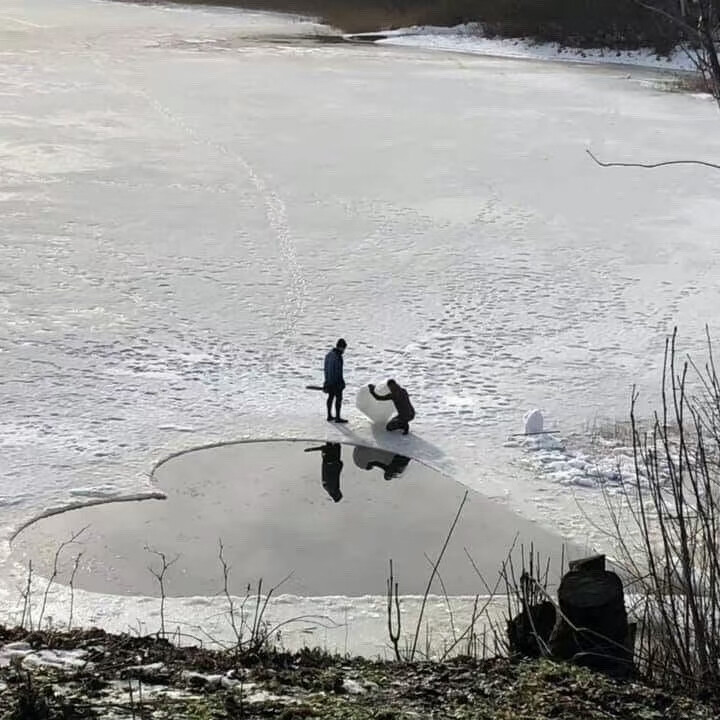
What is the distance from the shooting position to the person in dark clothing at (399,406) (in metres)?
9.98

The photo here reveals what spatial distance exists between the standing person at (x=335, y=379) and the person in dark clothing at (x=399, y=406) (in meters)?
0.29

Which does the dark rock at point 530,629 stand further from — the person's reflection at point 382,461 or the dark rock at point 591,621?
the person's reflection at point 382,461

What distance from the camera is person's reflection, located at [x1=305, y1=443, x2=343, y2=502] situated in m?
9.05

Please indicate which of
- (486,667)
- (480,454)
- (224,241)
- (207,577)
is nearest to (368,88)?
(224,241)

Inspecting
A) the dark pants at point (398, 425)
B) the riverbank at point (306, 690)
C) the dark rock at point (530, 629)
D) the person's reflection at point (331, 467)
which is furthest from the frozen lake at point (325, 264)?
the riverbank at point (306, 690)

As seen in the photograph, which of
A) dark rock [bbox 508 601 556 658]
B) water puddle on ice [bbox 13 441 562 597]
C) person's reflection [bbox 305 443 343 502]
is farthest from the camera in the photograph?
person's reflection [bbox 305 443 343 502]

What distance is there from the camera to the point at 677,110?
1014 inches

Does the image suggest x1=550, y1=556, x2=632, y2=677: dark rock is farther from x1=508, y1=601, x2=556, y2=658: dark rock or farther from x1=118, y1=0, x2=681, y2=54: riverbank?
x1=118, y1=0, x2=681, y2=54: riverbank

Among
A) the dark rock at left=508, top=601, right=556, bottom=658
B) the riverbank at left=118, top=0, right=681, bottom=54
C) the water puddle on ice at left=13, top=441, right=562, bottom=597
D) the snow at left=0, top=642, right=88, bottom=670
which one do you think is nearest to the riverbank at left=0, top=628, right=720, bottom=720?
the snow at left=0, top=642, right=88, bottom=670

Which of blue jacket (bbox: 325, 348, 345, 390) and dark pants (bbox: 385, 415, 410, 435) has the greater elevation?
blue jacket (bbox: 325, 348, 345, 390)

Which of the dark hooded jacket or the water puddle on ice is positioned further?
the dark hooded jacket

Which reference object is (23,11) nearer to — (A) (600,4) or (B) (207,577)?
(A) (600,4)

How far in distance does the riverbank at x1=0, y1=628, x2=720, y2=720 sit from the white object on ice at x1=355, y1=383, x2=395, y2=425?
534cm

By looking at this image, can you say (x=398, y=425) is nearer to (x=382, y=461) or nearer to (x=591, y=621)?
(x=382, y=461)
